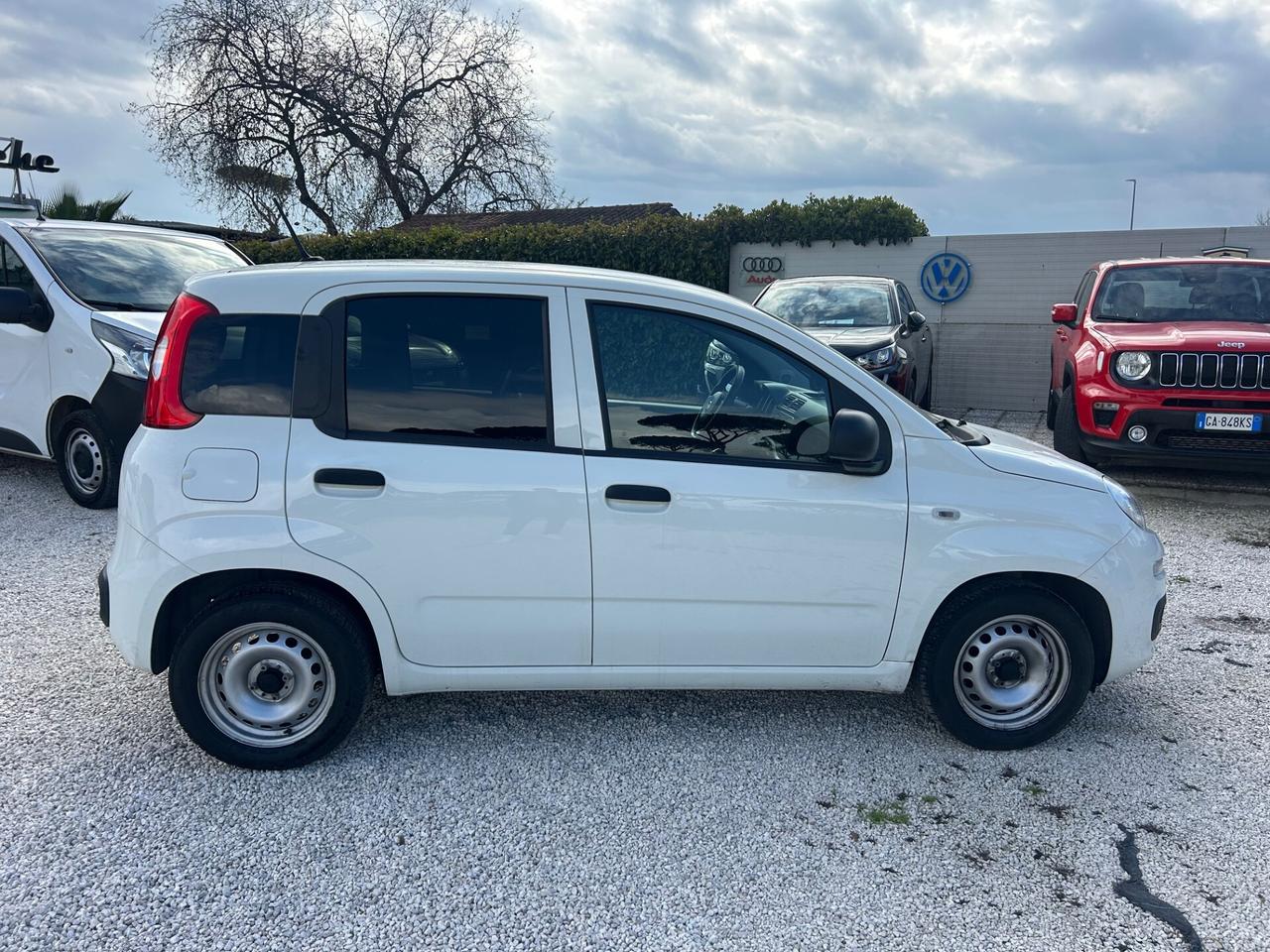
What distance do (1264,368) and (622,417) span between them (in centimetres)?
623

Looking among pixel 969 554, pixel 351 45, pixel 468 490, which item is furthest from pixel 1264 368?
pixel 351 45

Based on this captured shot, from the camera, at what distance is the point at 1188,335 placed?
303 inches

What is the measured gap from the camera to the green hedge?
15.1 meters

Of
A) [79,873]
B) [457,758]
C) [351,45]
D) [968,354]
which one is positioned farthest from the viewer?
[351,45]

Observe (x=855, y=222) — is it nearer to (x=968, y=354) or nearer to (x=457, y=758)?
(x=968, y=354)

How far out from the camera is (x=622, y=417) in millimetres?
3488

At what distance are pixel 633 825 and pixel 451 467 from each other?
135cm

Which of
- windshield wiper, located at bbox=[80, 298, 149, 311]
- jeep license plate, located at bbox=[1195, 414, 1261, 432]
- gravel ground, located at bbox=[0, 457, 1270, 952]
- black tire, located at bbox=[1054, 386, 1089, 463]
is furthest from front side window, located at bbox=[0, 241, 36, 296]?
jeep license plate, located at bbox=[1195, 414, 1261, 432]

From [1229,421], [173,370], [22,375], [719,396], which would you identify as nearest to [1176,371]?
[1229,421]

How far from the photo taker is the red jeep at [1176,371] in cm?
748

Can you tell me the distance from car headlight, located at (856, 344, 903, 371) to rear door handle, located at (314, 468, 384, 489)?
6463mm

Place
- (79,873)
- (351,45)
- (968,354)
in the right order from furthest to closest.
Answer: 1. (351,45)
2. (968,354)
3. (79,873)

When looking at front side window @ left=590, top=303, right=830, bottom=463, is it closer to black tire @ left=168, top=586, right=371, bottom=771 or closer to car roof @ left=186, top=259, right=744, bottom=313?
Answer: car roof @ left=186, top=259, right=744, bottom=313

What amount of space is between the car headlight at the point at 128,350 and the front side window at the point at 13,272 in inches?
37.5
